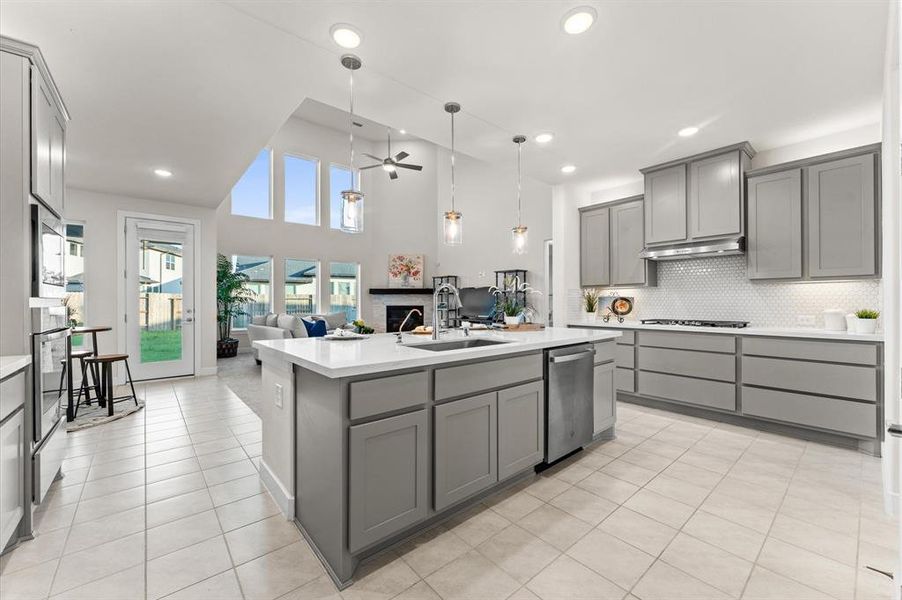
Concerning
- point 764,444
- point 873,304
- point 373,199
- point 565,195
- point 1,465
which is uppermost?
point 373,199

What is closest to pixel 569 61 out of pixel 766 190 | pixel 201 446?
pixel 766 190

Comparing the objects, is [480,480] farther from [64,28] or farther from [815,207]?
[815,207]

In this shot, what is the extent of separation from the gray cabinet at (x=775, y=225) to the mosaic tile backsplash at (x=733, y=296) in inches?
11.4

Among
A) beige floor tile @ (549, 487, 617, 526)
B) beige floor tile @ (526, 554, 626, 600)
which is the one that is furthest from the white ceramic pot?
beige floor tile @ (526, 554, 626, 600)

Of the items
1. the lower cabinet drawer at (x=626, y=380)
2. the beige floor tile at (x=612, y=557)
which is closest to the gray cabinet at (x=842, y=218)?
the lower cabinet drawer at (x=626, y=380)

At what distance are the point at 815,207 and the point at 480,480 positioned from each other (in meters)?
3.75

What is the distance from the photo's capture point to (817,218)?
3.44 metres

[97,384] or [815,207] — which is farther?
[97,384]

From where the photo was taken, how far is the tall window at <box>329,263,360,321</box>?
10078 mm

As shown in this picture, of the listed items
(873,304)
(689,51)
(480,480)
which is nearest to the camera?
(480,480)

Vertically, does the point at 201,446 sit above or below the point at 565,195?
below

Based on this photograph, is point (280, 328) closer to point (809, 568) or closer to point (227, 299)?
point (227, 299)

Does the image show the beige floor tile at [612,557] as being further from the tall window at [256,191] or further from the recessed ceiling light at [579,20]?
the tall window at [256,191]

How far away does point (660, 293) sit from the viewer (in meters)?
4.80
